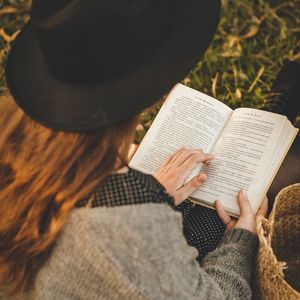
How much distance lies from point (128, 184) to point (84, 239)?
183 millimetres

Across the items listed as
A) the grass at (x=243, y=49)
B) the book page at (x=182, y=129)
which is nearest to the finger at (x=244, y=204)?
the book page at (x=182, y=129)

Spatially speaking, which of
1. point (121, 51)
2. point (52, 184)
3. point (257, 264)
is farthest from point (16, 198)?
point (257, 264)

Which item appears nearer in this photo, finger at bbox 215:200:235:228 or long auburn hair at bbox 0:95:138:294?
long auburn hair at bbox 0:95:138:294

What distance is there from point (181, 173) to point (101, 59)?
0.68 metres

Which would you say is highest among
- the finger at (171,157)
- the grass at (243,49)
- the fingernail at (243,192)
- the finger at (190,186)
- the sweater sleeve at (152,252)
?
the sweater sleeve at (152,252)

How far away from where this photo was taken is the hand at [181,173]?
158 centimetres

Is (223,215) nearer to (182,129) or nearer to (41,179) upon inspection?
(182,129)

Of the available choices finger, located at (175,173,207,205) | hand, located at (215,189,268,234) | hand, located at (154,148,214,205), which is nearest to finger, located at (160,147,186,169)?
hand, located at (154,148,214,205)

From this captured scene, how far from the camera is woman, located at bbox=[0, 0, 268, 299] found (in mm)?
1019

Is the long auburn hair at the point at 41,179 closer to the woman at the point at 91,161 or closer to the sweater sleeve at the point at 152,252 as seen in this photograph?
the woman at the point at 91,161

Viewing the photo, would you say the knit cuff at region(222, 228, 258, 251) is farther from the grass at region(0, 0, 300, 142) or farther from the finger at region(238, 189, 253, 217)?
the grass at region(0, 0, 300, 142)

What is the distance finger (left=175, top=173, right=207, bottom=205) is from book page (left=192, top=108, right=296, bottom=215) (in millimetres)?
36

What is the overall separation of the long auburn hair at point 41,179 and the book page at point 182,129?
1.89ft

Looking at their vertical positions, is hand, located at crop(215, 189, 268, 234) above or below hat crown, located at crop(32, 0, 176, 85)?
below
